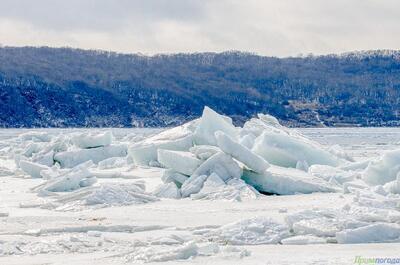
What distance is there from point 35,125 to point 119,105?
1500 centimetres

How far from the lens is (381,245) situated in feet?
19.0

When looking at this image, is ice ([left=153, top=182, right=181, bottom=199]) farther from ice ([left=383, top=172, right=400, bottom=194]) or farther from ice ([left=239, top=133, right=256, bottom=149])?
ice ([left=239, top=133, right=256, bottom=149])

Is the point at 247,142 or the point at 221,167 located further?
the point at 247,142

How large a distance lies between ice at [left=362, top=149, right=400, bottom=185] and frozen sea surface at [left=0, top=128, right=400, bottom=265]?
2.33ft

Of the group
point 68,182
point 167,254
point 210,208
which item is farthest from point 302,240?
point 68,182

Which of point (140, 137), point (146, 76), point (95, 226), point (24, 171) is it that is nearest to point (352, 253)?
point (95, 226)

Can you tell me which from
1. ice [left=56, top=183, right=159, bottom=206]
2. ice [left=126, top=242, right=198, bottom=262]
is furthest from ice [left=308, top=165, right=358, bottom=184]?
ice [left=126, top=242, right=198, bottom=262]

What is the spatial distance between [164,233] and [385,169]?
425 cm

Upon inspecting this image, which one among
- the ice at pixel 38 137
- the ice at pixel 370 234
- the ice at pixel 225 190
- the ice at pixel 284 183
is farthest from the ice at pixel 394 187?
the ice at pixel 38 137

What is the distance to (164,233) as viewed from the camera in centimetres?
664

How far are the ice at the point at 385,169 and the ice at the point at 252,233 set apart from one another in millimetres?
3749

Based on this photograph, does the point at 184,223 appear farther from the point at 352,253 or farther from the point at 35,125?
the point at 35,125

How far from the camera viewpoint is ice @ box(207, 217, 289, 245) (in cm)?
604

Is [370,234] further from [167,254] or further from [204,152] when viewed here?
[204,152]
